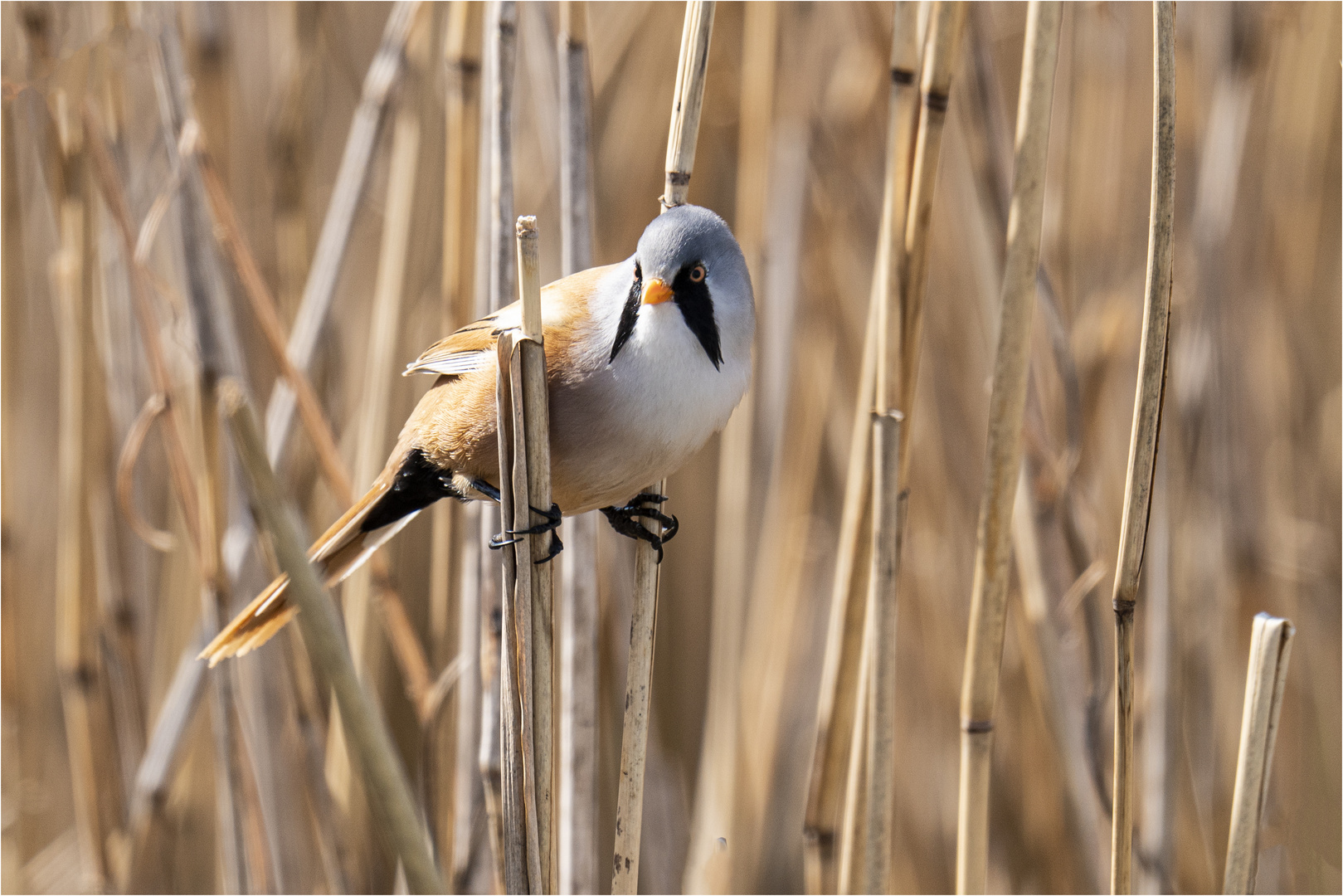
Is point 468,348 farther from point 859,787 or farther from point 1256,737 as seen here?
point 1256,737

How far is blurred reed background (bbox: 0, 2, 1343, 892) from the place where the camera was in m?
1.66

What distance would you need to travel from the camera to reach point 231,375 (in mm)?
1524

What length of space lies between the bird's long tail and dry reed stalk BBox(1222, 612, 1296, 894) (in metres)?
0.98

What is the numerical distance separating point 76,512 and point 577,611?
0.97 metres

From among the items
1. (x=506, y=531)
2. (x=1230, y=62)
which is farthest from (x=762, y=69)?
(x=506, y=531)

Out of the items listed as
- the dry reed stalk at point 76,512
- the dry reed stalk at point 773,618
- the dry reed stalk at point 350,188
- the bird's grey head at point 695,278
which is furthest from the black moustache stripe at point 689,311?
the dry reed stalk at point 76,512

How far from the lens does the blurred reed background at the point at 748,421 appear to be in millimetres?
1663

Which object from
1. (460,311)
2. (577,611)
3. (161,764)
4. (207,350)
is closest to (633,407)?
(577,611)

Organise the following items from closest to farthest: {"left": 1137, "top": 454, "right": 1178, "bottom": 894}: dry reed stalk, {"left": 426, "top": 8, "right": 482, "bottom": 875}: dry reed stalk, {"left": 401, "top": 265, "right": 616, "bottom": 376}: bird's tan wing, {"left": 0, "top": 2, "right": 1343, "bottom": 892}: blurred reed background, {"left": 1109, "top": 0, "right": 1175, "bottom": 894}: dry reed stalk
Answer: {"left": 1109, "top": 0, "right": 1175, "bottom": 894}: dry reed stalk, {"left": 401, "top": 265, "right": 616, "bottom": 376}: bird's tan wing, {"left": 426, "top": 8, "right": 482, "bottom": 875}: dry reed stalk, {"left": 0, "top": 2, "right": 1343, "bottom": 892}: blurred reed background, {"left": 1137, "top": 454, "right": 1178, "bottom": 894}: dry reed stalk

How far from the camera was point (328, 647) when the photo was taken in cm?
63

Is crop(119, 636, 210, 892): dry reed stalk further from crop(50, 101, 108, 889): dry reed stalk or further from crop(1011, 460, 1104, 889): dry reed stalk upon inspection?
crop(1011, 460, 1104, 889): dry reed stalk

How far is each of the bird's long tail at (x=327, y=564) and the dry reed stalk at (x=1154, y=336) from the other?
33.6 inches

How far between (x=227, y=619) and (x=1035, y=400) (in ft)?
4.35

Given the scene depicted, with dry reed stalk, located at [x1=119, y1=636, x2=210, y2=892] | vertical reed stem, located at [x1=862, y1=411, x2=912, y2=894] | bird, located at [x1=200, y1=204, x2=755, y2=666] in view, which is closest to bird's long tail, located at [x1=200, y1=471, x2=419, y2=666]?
bird, located at [x1=200, y1=204, x2=755, y2=666]
